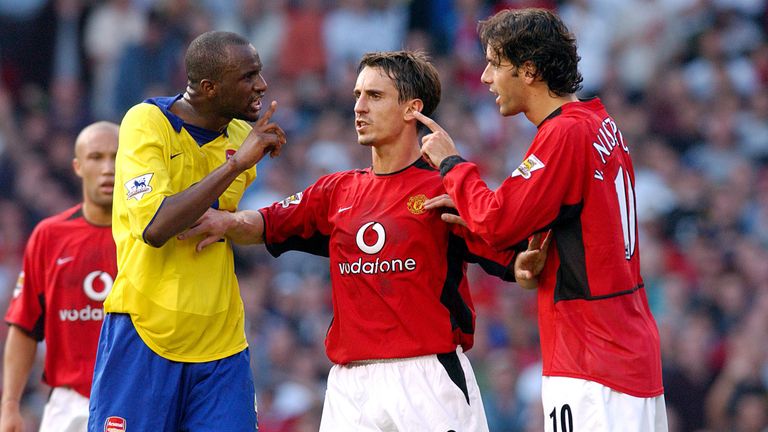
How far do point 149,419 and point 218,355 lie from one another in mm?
439

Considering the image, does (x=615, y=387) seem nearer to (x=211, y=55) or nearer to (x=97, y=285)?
(x=211, y=55)

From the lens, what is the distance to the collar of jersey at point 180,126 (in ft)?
18.9

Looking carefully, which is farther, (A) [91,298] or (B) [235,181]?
(A) [91,298]

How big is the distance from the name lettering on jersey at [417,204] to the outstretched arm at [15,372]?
8.90 ft

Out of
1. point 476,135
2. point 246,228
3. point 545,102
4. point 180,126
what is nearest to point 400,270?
point 246,228

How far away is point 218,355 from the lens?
5738 millimetres

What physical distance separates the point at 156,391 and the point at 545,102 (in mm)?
2240

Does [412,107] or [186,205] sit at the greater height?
[412,107]

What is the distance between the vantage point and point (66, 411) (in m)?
6.95

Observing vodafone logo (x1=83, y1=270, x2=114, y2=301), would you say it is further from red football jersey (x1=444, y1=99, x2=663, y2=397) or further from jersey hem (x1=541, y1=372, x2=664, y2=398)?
jersey hem (x1=541, y1=372, x2=664, y2=398)

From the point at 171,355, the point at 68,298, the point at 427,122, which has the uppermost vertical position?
the point at 427,122

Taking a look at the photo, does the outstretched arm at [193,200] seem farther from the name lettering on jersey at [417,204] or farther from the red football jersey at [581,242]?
the red football jersey at [581,242]

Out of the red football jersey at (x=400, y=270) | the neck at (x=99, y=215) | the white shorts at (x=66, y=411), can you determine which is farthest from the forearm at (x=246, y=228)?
the white shorts at (x=66, y=411)

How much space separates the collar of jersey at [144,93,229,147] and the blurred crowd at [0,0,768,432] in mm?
5238
